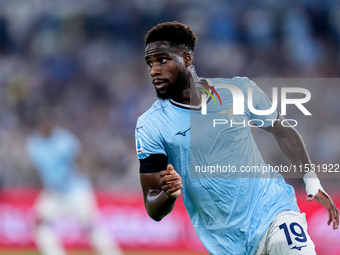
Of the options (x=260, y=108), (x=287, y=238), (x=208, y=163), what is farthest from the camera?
(x=260, y=108)

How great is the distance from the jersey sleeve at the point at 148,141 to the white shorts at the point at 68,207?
653 centimetres

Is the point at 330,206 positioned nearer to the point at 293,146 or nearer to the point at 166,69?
the point at 293,146

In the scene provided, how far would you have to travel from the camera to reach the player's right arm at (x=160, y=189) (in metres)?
3.99

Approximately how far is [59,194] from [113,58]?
14.2 feet

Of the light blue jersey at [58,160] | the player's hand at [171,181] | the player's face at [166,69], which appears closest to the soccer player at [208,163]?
the player's face at [166,69]

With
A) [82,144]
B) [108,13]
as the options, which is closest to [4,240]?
[82,144]

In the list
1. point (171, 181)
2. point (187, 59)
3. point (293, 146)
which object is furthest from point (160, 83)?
point (293, 146)

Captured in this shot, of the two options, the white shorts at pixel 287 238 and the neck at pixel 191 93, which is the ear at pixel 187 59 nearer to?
the neck at pixel 191 93

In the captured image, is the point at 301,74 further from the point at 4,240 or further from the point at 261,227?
the point at 261,227

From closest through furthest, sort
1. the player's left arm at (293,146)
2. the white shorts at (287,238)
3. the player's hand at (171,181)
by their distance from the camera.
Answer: the player's hand at (171,181) → the white shorts at (287,238) → the player's left arm at (293,146)

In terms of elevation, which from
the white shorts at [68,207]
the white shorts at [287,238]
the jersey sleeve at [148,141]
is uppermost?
the white shorts at [68,207]

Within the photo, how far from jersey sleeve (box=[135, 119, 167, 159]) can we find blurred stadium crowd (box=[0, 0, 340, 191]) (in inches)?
271

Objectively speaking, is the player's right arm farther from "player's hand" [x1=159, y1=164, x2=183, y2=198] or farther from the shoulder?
the shoulder

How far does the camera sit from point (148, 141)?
4.54 m
